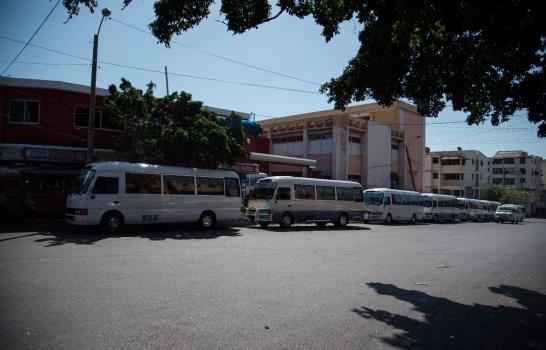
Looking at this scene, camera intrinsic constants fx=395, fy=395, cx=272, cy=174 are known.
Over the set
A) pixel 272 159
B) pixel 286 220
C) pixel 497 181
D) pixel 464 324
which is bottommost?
pixel 464 324

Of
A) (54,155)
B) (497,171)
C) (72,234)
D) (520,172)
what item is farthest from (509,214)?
(497,171)

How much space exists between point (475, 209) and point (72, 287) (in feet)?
161

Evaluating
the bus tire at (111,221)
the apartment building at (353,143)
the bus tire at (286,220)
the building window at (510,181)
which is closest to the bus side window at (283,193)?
the bus tire at (286,220)

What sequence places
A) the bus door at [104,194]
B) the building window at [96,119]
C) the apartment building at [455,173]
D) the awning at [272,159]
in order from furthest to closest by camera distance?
1. the apartment building at [455,173]
2. the awning at [272,159]
3. the building window at [96,119]
4. the bus door at [104,194]

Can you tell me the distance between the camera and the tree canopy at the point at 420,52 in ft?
23.6

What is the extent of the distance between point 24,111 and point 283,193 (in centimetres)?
1488

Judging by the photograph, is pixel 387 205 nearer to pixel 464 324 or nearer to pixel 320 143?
pixel 320 143

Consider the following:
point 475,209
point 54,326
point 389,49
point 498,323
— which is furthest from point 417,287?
point 475,209

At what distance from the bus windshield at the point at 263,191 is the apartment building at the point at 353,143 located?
17749mm

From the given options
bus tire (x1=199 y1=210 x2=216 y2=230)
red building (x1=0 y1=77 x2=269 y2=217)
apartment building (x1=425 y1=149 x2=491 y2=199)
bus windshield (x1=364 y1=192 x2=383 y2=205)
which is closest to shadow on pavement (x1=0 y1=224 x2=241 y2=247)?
bus tire (x1=199 y1=210 x2=216 y2=230)

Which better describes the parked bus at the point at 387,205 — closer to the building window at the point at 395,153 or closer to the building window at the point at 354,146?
the building window at the point at 354,146

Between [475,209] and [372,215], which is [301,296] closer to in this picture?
[372,215]

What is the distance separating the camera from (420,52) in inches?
381

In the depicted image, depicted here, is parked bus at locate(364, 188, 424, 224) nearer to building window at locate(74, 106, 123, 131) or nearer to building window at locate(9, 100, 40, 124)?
building window at locate(74, 106, 123, 131)
